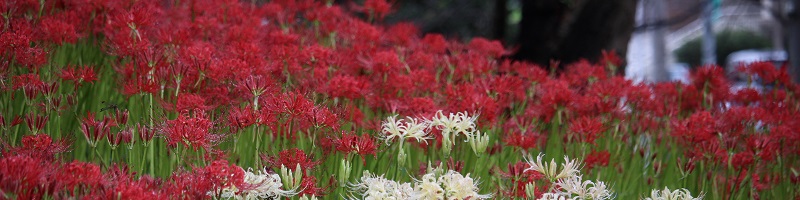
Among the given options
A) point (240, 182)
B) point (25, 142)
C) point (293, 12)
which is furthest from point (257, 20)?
point (240, 182)

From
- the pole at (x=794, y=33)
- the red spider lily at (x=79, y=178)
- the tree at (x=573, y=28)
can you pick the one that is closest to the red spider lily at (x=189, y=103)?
the red spider lily at (x=79, y=178)

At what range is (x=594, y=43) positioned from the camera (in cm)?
582

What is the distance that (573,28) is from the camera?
591 centimetres

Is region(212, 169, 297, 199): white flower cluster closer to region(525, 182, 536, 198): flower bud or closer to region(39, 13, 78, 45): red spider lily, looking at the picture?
region(525, 182, 536, 198): flower bud

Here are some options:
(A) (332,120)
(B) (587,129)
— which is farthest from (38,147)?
(B) (587,129)

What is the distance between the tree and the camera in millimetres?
5730

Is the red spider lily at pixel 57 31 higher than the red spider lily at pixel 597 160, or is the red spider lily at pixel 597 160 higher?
the red spider lily at pixel 57 31

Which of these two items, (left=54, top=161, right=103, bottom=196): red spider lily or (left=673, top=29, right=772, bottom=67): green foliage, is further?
(left=673, top=29, right=772, bottom=67): green foliage

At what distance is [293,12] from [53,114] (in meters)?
1.57

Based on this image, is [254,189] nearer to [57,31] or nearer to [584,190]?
[584,190]

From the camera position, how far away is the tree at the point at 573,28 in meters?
5.73

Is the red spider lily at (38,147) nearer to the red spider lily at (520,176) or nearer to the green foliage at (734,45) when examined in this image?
the red spider lily at (520,176)

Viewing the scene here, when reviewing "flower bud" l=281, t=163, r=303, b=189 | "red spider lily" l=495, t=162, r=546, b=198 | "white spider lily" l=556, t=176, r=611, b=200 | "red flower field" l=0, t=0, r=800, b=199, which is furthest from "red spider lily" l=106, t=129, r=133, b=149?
"white spider lily" l=556, t=176, r=611, b=200

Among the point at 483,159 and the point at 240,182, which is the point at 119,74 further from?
the point at 240,182
